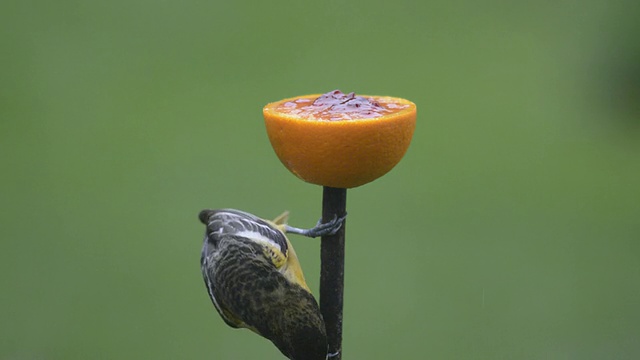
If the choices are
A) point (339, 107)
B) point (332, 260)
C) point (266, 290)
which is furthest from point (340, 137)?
point (266, 290)

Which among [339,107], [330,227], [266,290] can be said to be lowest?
[266,290]

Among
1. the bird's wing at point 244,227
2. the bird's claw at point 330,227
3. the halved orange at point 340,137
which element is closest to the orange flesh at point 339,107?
the halved orange at point 340,137

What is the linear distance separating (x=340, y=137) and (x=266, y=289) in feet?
1.06

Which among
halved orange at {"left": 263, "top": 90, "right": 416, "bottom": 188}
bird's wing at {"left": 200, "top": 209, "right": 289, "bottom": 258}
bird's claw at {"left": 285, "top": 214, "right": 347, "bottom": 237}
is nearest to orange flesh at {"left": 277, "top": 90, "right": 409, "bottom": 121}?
halved orange at {"left": 263, "top": 90, "right": 416, "bottom": 188}

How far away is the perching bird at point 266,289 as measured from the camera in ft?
2.46

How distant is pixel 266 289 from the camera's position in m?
0.79

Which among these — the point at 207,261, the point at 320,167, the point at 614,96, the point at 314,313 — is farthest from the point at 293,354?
the point at 614,96

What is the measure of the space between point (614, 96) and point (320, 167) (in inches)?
35.8

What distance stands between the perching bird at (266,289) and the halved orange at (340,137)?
17 cm

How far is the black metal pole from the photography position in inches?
24.4

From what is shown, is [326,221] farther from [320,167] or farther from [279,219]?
[279,219]

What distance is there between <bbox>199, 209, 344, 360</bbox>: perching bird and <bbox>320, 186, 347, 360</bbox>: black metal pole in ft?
0.27

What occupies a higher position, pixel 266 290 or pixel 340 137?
pixel 340 137

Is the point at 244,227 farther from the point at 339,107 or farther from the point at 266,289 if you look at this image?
the point at 339,107
